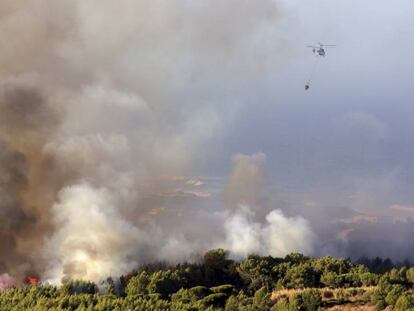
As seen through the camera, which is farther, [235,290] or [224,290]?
[235,290]

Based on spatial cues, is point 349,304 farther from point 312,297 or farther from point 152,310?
point 152,310

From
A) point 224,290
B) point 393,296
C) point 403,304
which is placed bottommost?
point 403,304

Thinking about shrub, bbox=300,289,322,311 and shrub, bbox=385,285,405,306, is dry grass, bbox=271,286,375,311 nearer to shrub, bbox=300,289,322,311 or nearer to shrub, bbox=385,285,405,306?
shrub, bbox=300,289,322,311

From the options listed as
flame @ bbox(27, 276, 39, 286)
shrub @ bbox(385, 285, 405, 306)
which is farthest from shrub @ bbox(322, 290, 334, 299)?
flame @ bbox(27, 276, 39, 286)

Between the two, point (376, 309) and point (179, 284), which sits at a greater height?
point (179, 284)

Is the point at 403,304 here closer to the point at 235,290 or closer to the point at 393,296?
the point at 393,296

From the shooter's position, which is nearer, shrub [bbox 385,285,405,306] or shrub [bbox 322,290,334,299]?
shrub [bbox 385,285,405,306]

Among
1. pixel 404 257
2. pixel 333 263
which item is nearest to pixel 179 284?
pixel 333 263

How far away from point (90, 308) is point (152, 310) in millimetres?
5305

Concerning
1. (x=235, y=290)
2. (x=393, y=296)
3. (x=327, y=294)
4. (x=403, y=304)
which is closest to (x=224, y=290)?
(x=235, y=290)

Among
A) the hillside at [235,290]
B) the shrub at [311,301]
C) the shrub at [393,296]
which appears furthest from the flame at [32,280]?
the shrub at [393,296]

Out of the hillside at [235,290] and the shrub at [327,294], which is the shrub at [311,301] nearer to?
the hillside at [235,290]

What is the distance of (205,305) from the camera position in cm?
4925

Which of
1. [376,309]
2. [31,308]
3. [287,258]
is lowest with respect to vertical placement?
[376,309]
